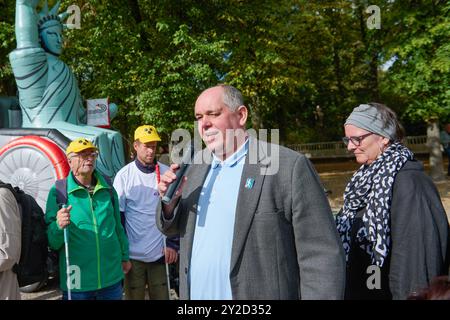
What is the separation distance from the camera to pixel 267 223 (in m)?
1.91

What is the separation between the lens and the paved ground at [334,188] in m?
5.46

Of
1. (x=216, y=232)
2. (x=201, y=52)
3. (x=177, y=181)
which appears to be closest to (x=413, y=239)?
Result: (x=216, y=232)

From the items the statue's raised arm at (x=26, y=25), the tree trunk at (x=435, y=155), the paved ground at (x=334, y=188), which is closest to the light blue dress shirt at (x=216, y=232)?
the paved ground at (x=334, y=188)

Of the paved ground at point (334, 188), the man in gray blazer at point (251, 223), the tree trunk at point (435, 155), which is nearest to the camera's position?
the man in gray blazer at point (251, 223)

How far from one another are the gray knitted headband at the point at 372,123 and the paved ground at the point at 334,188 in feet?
9.73

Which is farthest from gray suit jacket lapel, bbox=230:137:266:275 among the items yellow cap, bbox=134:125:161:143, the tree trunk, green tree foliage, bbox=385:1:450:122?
the tree trunk

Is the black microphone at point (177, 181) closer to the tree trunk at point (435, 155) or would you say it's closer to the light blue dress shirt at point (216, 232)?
the light blue dress shirt at point (216, 232)

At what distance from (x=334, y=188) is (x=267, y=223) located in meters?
12.8

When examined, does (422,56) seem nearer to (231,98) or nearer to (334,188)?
(334,188)

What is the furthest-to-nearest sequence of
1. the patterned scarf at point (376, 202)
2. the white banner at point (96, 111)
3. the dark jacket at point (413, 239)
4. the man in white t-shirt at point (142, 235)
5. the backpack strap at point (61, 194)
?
the white banner at point (96, 111) < the man in white t-shirt at point (142, 235) < the backpack strap at point (61, 194) < the patterned scarf at point (376, 202) < the dark jacket at point (413, 239)

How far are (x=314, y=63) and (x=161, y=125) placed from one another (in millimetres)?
12399

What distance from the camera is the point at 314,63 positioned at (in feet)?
62.7

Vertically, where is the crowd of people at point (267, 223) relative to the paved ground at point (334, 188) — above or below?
above
